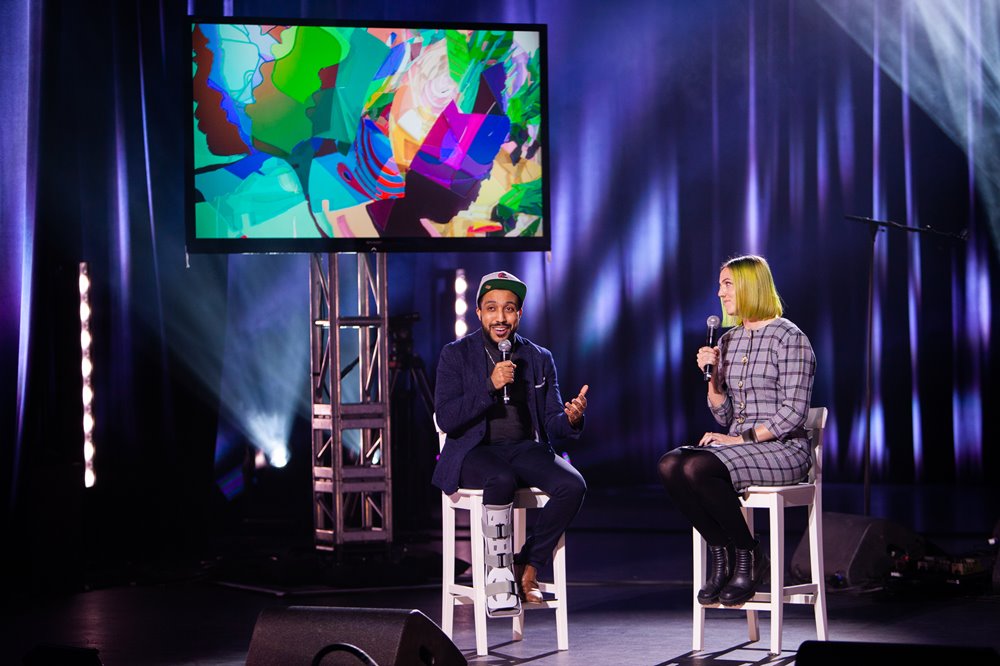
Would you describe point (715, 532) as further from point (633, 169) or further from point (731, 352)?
point (633, 169)

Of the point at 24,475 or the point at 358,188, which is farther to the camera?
the point at 24,475

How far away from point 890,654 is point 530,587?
175 centimetres

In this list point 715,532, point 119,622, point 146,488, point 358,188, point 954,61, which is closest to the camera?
point 715,532

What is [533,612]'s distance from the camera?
437 centimetres

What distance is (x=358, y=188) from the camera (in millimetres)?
5012

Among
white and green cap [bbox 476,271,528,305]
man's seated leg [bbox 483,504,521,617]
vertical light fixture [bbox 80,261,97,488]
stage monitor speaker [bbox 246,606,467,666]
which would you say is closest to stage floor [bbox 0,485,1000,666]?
man's seated leg [bbox 483,504,521,617]

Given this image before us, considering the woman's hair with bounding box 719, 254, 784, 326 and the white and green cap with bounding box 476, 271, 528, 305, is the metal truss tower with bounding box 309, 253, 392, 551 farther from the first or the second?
the woman's hair with bounding box 719, 254, 784, 326

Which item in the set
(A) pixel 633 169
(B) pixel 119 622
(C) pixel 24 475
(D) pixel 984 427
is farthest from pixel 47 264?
(D) pixel 984 427

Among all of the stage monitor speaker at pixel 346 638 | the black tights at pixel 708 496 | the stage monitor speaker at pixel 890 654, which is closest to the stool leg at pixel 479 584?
the black tights at pixel 708 496

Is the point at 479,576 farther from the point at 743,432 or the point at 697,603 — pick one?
the point at 743,432

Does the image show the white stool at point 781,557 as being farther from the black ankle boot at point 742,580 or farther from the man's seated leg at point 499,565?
the man's seated leg at point 499,565

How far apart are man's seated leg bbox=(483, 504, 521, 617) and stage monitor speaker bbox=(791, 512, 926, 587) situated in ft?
5.22

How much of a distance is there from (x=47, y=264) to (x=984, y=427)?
573 cm

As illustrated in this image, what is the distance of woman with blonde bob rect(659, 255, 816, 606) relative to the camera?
3.58 m
